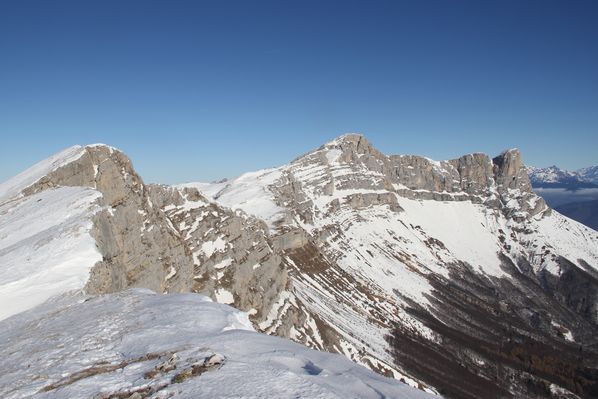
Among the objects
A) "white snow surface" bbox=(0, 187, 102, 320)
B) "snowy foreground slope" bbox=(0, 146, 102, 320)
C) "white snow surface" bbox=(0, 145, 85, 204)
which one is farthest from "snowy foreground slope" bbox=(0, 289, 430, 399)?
"white snow surface" bbox=(0, 145, 85, 204)

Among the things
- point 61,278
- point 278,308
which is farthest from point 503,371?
point 61,278

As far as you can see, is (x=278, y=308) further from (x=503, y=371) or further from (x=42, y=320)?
(x=503, y=371)

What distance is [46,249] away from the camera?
42625 mm

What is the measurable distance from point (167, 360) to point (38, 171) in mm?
76346

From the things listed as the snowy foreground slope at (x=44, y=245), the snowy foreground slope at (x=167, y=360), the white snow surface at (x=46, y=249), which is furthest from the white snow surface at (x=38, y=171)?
the snowy foreground slope at (x=167, y=360)

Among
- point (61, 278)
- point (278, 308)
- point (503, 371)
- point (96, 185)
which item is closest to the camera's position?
point (61, 278)

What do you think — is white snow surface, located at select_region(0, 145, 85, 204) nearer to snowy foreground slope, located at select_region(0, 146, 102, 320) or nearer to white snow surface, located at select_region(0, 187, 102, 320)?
snowy foreground slope, located at select_region(0, 146, 102, 320)

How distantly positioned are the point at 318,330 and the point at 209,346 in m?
126

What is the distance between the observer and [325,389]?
51.7 ft

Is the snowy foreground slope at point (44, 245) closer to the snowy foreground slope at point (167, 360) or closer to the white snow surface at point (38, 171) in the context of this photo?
the white snow surface at point (38, 171)

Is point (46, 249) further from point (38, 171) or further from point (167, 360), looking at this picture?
point (38, 171)

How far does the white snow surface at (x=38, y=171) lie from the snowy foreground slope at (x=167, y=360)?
51169mm

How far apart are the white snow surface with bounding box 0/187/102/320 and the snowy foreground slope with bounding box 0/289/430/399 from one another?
6743mm

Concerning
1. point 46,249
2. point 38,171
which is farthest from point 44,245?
point 38,171
